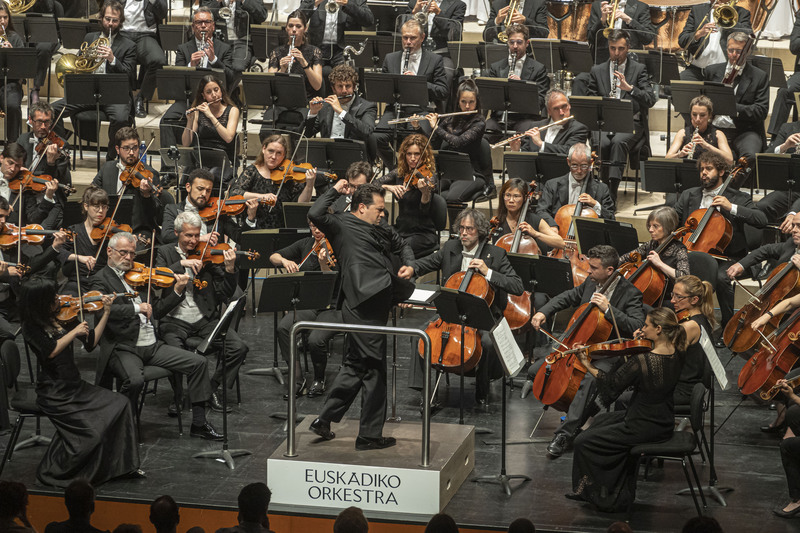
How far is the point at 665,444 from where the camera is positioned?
5848mm

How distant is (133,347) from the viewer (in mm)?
6801

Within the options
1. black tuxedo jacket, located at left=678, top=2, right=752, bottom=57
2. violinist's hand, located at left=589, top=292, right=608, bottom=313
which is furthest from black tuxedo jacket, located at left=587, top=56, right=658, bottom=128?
violinist's hand, located at left=589, top=292, right=608, bottom=313

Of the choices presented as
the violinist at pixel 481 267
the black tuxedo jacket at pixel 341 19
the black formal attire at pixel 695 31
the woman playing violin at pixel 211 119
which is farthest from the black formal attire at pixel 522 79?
the violinist at pixel 481 267

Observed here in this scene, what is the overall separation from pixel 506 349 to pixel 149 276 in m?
2.31

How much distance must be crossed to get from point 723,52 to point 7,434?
7.00m

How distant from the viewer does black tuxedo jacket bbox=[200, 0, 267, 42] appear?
451 inches

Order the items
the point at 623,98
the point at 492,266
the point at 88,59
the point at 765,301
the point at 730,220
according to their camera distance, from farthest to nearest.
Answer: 1. the point at 88,59
2. the point at 623,98
3. the point at 730,220
4. the point at 492,266
5. the point at 765,301

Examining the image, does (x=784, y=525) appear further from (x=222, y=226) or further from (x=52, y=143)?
(x=52, y=143)

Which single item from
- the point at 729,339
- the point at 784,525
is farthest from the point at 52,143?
the point at 784,525

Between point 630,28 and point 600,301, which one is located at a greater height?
point 630,28

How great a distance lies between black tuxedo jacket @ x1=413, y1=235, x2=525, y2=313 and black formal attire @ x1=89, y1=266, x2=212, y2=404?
1576 mm

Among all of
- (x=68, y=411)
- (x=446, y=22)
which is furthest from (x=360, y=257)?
(x=446, y=22)

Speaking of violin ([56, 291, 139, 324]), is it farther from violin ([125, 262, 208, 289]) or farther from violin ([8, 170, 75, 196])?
violin ([8, 170, 75, 196])

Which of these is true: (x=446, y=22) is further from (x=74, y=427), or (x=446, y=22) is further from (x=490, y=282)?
(x=74, y=427)
